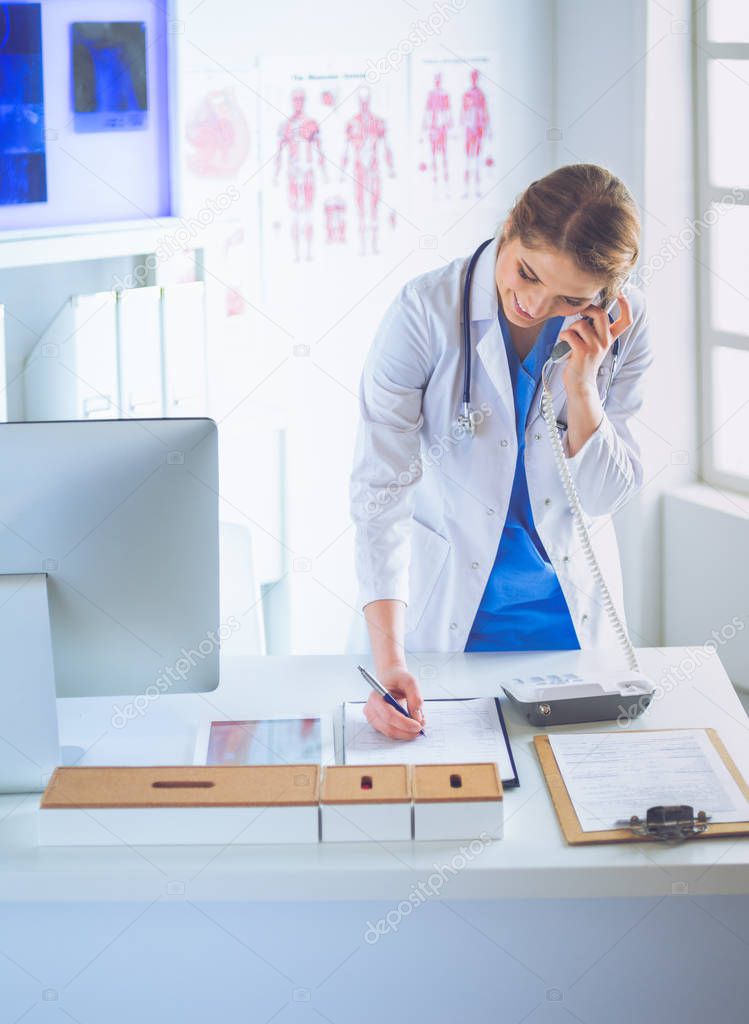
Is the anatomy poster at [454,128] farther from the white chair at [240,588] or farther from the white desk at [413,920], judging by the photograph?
the white desk at [413,920]

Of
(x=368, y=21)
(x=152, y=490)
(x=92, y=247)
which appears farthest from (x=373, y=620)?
(x=368, y=21)

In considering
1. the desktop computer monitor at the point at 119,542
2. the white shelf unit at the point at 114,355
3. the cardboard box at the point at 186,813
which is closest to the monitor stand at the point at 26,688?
the desktop computer monitor at the point at 119,542

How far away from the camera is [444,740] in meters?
1.76

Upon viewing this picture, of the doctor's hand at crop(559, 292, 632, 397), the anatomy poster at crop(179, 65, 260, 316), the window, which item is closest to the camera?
the doctor's hand at crop(559, 292, 632, 397)

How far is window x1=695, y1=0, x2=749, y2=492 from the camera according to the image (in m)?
3.26

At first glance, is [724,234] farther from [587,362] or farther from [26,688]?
[26,688]

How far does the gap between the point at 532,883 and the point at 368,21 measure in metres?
2.83

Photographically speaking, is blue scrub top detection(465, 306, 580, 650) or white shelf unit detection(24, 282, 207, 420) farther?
white shelf unit detection(24, 282, 207, 420)

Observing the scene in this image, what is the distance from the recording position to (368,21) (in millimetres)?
3514
